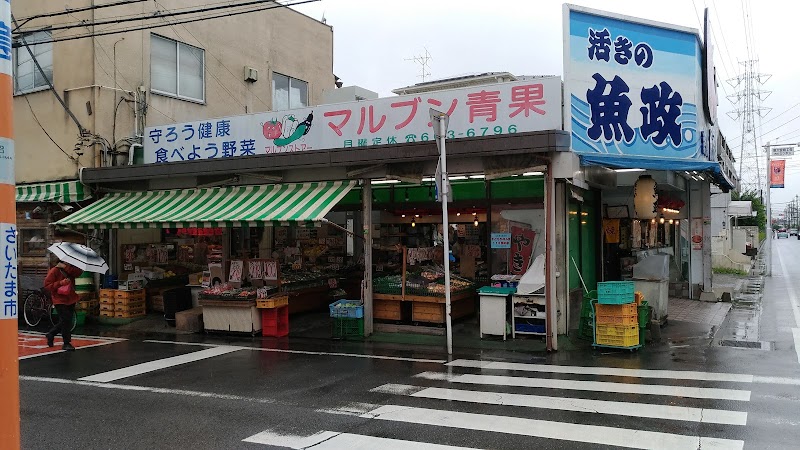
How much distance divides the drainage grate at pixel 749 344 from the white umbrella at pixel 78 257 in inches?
501

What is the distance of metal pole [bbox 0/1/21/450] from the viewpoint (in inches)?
123

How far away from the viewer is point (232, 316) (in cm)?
1355

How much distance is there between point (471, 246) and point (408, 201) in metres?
2.10

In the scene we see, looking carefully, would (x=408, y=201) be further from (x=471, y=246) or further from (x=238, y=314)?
(x=238, y=314)

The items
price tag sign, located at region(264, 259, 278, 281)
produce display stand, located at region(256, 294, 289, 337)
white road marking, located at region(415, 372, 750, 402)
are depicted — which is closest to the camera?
white road marking, located at region(415, 372, 750, 402)

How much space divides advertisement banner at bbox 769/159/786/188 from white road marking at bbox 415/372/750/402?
34.2 meters

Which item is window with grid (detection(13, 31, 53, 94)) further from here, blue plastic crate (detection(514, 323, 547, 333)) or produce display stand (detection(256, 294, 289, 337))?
blue plastic crate (detection(514, 323, 547, 333))

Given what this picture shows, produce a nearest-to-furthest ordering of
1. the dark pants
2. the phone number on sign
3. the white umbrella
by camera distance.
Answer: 1. the phone number on sign
2. the white umbrella
3. the dark pants

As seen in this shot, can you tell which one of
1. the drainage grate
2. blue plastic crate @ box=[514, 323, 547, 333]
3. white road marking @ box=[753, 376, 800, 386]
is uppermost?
blue plastic crate @ box=[514, 323, 547, 333]

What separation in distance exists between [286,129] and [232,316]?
14.9 feet

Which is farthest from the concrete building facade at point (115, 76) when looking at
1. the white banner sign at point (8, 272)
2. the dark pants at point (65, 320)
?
the white banner sign at point (8, 272)

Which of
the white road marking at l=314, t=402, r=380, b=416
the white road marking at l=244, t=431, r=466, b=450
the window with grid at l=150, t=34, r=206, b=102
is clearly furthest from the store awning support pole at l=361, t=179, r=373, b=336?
the window with grid at l=150, t=34, r=206, b=102

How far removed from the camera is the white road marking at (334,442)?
6059 millimetres

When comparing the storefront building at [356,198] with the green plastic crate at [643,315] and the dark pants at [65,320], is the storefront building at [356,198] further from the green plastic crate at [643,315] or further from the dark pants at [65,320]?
the dark pants at [65,320]
